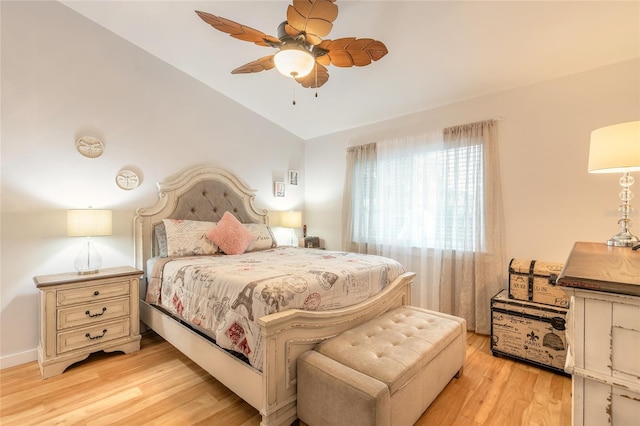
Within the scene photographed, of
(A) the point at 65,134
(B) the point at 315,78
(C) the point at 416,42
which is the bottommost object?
(A) the point at 65,134

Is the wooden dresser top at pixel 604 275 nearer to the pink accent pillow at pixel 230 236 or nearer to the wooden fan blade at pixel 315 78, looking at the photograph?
the wooden fan blade at pixel 315 78

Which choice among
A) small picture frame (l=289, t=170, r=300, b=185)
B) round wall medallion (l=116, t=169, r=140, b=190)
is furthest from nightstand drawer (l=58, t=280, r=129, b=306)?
small picture frame (l=289, t=170, r=300, b=185)

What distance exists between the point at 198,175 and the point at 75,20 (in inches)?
68.5

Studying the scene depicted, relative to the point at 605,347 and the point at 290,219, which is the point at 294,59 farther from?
the point at 290,219

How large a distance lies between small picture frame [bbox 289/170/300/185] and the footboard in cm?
305

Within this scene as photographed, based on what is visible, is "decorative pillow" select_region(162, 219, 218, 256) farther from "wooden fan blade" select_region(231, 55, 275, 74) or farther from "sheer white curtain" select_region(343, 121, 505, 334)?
"sheer white curtain" select_region(343, 121, 505, 334)

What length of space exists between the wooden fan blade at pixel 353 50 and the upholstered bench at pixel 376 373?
1.90 m

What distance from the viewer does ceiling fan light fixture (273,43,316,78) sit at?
1860mm

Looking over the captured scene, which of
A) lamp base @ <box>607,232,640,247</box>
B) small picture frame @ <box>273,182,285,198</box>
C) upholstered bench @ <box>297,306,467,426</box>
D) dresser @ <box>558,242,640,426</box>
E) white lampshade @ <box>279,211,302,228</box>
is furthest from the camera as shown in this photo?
small picture frame @ <box>273,182,285,198</box>

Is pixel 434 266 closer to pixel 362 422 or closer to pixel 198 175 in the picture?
pixel 362 422

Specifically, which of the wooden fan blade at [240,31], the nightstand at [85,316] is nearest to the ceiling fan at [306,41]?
the wooden fan blade at [240,31]

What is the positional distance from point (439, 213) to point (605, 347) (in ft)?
8.84

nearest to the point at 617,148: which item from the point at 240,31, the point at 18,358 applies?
the point at 240,31

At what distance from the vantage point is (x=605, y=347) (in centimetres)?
70
